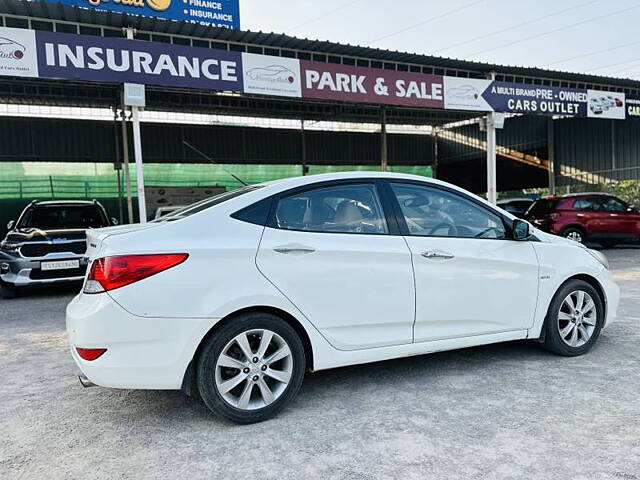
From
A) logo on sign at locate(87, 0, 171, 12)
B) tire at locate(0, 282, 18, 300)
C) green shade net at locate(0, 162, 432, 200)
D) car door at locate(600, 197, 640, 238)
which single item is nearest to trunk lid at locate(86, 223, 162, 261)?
tire at locate(0, 282, 18, 300)

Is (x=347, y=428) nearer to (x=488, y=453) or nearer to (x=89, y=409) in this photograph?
(x=488, y=453)

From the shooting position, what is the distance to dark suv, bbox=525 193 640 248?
12234 mm

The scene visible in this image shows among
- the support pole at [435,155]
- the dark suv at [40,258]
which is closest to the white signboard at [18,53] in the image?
the dark suv at [40,258]

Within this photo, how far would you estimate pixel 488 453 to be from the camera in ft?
8.16

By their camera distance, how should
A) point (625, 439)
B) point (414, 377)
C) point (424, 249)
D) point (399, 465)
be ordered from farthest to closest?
point (414, 377) < point (424, 249) < point (625, 439) < point (399, 465)

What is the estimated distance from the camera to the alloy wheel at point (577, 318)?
3.95 m

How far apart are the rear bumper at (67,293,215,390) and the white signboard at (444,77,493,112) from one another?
36.5 ft

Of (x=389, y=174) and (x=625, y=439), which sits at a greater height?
(x=389, y=174)

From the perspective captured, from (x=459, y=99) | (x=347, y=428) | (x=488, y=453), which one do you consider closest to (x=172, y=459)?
(x=347, y=428)

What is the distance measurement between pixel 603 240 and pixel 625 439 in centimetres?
1178

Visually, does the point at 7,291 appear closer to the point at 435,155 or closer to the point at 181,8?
the point at 181,8

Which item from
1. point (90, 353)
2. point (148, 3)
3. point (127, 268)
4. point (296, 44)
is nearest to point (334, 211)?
point (127, 268)

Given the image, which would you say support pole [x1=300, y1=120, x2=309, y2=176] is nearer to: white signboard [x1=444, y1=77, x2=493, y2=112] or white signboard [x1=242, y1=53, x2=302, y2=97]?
white signboard [x1=444, y1=77, x2=493, y2=112]

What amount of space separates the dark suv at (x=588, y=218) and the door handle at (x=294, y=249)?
10778 millimetres
